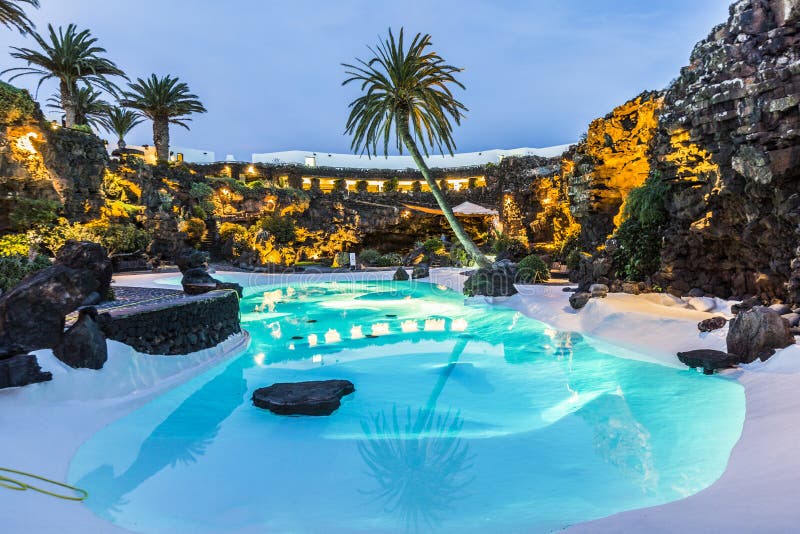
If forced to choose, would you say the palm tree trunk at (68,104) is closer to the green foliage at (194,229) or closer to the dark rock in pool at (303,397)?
the green foliage at (194,229)

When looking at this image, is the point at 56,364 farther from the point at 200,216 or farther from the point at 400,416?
the point at 200,216

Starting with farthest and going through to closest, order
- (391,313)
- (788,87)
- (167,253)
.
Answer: (167,253) → (391,313) → (788,87)

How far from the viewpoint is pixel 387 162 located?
5372 cm

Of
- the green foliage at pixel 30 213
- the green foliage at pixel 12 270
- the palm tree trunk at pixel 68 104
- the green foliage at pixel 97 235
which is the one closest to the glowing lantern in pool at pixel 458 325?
the green foliage at pixel 12 270

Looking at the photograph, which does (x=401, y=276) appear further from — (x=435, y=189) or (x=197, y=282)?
(x=197, y=282)

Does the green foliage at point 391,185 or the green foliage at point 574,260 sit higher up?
the green foliage at point 391,185

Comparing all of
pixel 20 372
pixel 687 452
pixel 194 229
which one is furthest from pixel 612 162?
pixel 194 229

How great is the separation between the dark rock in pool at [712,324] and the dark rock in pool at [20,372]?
10.3 metres

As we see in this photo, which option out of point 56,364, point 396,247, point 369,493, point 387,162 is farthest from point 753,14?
point 387,162

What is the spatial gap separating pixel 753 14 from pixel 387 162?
156ft

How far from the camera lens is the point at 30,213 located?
1554 cm

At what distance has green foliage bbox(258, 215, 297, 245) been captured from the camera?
2936 cm

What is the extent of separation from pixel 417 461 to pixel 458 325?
24.8 ft

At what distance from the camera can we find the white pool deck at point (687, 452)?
8.82 ft
